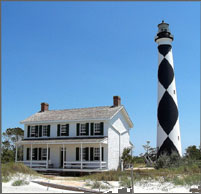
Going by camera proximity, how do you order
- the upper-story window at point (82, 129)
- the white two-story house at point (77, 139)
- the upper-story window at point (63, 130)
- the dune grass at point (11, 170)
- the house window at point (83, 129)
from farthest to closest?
the upper-story window at point (63, 130) → the house window at point (83, 129) → the upper-story window at point (82, 129) → the white two-story house at point (77, 139) → the dune grass at point (11, 170)

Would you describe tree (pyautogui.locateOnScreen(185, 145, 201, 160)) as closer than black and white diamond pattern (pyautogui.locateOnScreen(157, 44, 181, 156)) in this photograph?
No

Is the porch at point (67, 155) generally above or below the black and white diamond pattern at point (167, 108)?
below

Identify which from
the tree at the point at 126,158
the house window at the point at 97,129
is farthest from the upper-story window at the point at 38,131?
the tree at the point at 126,158

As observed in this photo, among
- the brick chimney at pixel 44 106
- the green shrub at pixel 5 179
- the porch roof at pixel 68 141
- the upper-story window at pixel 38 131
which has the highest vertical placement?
the brick chimney at pixel 44 106

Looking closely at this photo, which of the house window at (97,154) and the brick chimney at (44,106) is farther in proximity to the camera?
the brick chimney at (44,106)

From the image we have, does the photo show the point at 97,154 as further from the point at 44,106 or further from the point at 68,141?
the point at 44,106

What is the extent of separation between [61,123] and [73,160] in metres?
3.27

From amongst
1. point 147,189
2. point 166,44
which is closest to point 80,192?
point 147,189

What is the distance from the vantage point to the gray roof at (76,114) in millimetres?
22333

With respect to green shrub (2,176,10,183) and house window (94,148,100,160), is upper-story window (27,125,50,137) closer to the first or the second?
house window (94,148,100,160)

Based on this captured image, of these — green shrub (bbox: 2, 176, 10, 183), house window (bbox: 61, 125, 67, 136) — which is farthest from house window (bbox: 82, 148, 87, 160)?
green shrub (bbox: 2, 176, 10, 183)

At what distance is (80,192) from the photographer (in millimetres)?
10773

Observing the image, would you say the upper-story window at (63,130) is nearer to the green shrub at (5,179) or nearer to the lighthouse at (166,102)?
the lighthouse at (166,102)

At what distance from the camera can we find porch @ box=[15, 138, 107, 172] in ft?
68.8
